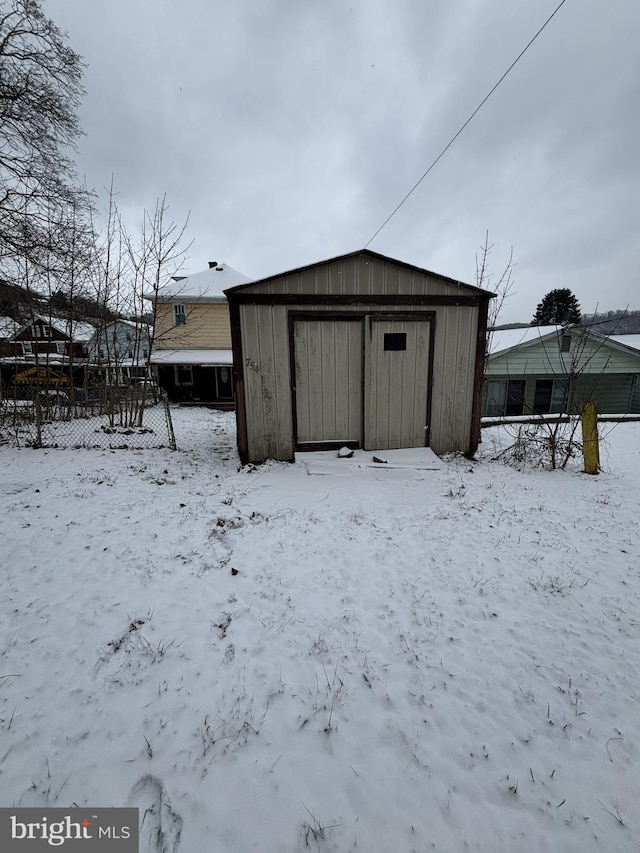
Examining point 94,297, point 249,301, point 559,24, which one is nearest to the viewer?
point 559,24

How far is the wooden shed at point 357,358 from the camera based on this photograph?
19.6ft

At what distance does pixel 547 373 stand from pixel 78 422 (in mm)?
18697

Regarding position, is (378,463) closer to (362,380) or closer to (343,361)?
(362,380)

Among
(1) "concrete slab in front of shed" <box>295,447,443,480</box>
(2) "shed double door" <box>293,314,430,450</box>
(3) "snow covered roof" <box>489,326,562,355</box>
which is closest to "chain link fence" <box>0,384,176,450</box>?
(2) "shed double door" <box>293,314,430,450</box>

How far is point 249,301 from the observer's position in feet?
19.1

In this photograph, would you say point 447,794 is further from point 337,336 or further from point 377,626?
point 337,336

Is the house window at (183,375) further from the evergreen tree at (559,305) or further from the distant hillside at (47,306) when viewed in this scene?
the evergreen tree at (559,305)

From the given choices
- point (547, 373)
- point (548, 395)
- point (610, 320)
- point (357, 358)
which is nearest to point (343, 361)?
point (357, 358)

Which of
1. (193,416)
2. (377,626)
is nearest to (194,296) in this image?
(193,416)

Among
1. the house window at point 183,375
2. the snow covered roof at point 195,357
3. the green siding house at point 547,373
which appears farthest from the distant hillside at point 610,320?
the house window at point 183,375

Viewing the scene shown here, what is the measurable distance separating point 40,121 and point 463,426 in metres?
11.1

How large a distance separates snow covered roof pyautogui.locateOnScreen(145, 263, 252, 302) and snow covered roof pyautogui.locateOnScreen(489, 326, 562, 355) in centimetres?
1303

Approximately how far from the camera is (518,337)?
16609 millimetres

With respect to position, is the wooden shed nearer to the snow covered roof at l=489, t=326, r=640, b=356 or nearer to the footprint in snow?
the footprint in snow
